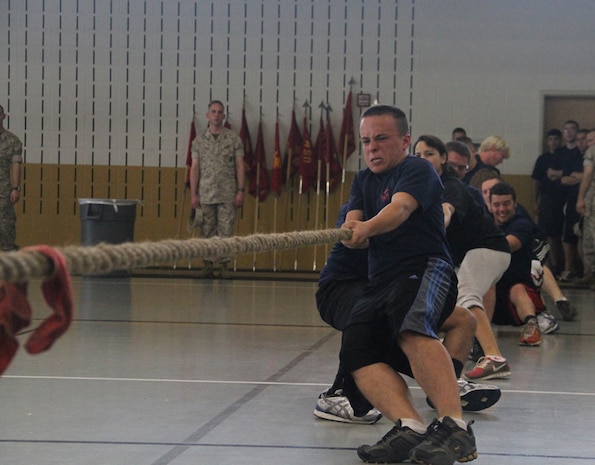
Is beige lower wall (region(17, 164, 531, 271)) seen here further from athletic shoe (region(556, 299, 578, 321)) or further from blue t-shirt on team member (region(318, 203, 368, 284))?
blue t-shirt on team member (region(318, 203, 368, 284))

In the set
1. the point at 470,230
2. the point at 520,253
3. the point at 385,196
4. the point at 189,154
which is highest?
the point at 189,154

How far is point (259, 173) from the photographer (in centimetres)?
1280

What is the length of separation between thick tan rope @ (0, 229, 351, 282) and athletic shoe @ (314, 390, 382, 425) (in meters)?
1.16

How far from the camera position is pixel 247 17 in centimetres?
1291

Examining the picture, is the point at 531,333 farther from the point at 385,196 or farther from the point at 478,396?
the point at 385,196

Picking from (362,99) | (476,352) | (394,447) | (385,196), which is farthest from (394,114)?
(362,99)

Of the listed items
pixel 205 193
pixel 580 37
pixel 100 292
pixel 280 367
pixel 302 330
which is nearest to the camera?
pixel 280 367

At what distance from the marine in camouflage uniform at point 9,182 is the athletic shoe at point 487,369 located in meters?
7.80

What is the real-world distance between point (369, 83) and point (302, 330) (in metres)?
6.04

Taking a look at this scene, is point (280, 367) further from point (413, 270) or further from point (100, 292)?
point (100, 292)

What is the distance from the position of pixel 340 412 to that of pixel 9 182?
876 centimetres

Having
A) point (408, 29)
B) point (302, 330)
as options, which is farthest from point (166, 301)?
point (408, 29)

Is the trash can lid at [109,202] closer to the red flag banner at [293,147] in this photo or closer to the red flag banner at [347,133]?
the red flag banner at [293,147]

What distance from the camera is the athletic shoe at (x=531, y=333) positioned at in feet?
21.8
